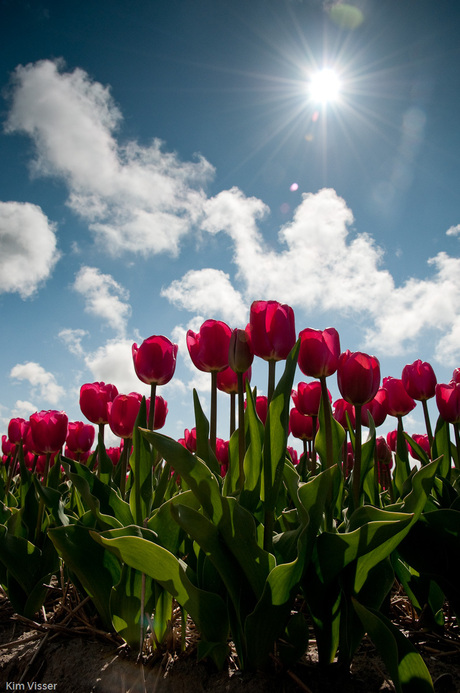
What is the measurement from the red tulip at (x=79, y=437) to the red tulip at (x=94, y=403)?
1.22 metres

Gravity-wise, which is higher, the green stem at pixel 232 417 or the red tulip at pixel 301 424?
the red tulip at pixel 301 424

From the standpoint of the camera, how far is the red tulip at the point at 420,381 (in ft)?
10.2

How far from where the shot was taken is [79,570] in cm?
175

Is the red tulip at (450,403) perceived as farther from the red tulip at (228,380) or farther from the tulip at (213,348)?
the tulip at (213,348)

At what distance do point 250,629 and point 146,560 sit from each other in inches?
16.9

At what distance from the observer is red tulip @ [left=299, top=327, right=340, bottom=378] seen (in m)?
1.93

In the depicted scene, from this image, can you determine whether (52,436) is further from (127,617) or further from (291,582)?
(291,582)

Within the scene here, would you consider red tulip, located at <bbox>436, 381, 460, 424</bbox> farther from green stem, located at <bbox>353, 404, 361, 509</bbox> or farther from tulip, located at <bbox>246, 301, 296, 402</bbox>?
tulip, located at <bbox>246, 301, 296, 402</bbox>

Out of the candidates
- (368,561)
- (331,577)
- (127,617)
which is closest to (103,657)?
(127,617)

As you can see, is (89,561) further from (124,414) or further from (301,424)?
(301,424)

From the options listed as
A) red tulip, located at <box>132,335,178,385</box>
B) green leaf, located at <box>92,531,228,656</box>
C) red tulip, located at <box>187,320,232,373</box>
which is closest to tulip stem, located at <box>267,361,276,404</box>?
red tulip, located at <box>187,320,232,373</box>

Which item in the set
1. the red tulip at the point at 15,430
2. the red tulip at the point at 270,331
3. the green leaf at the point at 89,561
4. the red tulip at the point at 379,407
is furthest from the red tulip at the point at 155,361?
the red tulip at the point at 15,430

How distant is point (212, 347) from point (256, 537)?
0.92m

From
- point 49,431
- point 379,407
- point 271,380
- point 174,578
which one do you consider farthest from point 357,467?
point 49,431
